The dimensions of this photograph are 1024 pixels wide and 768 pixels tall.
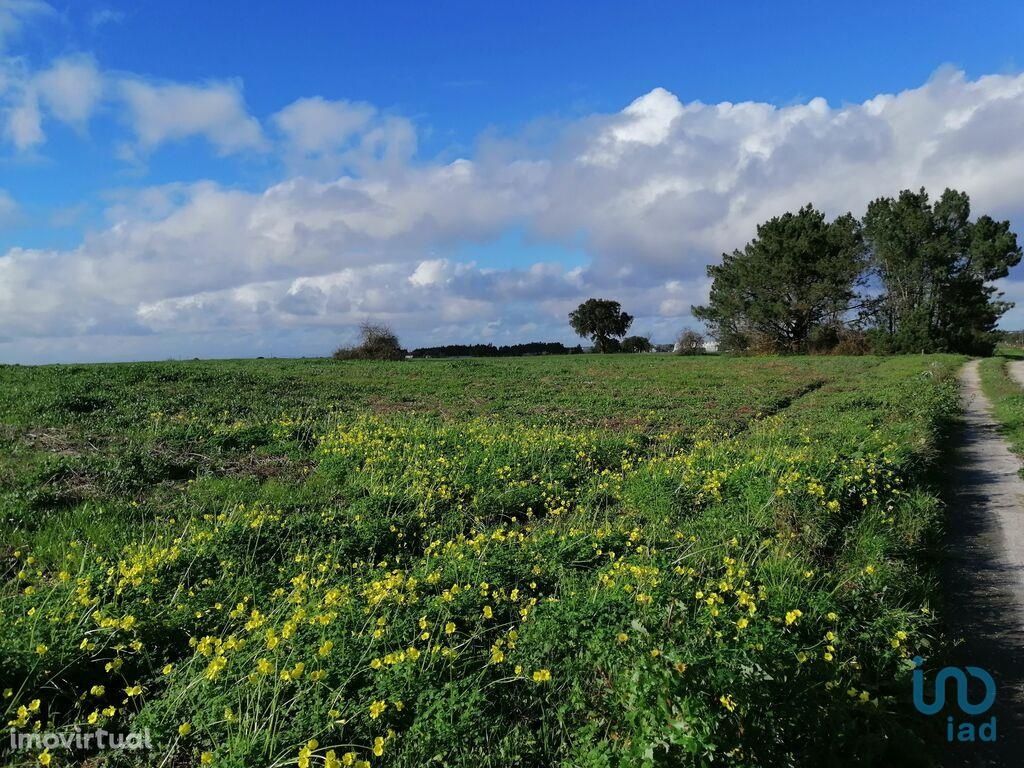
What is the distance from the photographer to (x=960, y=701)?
368cm

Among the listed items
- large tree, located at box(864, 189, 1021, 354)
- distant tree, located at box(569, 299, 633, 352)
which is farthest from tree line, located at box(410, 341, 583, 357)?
large tree, located at box(864, 189, 1021, 354)

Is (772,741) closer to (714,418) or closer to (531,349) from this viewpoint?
(714,418)

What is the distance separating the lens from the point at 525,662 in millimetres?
3580

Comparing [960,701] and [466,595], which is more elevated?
[466,595]

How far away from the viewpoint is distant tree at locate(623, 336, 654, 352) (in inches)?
3150

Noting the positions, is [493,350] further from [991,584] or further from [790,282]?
[991,584]

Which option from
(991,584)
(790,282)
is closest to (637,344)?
(790,282)

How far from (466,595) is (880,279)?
2324 inches

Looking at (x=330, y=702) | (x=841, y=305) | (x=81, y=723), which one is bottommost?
(x=81, y=723)

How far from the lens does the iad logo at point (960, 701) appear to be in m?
3.44

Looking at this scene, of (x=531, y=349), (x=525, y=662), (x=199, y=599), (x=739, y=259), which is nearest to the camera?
(x=525, y=662)

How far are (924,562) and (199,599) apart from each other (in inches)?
252

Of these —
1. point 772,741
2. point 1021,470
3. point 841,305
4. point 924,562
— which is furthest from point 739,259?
point 772,741

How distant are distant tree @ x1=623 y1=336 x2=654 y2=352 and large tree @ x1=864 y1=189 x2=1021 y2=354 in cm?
3174
